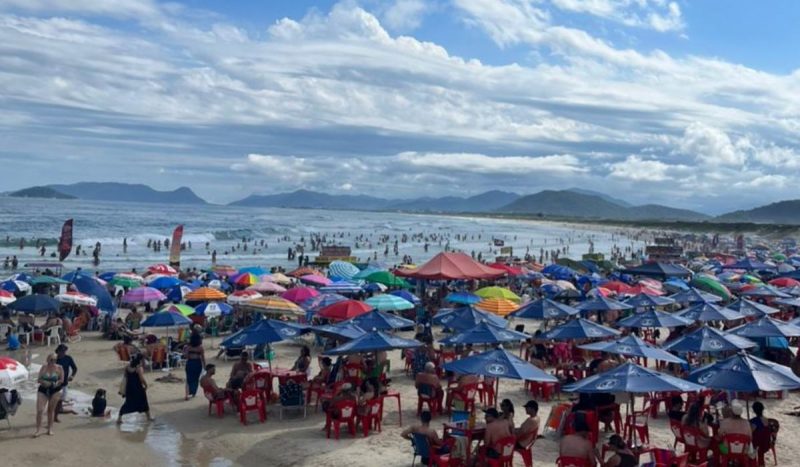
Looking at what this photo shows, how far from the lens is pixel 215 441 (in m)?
10.8

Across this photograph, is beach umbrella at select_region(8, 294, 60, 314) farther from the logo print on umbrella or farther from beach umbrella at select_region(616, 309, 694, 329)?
beach umbrella at select_region(616, 309, 694, 329)

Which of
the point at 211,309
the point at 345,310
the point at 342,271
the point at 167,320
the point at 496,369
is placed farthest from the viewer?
the point at 342,271

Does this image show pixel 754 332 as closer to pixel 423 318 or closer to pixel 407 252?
pixel 423 318

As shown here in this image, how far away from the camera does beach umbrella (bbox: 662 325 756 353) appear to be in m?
12.2

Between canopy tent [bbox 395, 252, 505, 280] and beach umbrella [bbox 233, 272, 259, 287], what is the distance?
17.5ft

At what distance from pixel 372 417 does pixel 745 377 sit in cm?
514

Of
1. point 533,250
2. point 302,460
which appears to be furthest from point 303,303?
point 533,250

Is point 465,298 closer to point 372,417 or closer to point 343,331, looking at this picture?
point 343,331

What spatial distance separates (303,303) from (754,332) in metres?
10.7

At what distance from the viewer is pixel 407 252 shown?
69.1 m

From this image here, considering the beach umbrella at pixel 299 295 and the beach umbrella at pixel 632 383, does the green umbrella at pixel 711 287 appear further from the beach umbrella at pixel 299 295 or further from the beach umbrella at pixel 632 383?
the beach umbrella at pixel 632 383

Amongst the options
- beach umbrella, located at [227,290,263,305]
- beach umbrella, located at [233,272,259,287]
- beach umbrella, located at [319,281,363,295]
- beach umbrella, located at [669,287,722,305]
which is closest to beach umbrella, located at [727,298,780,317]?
beach umbrella, located at [669,287,722,305]

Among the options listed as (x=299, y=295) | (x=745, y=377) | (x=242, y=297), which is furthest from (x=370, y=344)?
(x=242, y=297)

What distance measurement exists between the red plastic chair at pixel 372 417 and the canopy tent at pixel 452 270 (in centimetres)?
→ 1094
